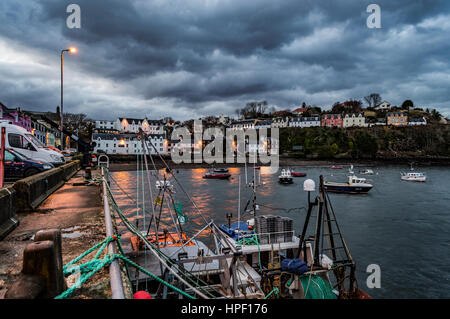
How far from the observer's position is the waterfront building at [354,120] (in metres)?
162

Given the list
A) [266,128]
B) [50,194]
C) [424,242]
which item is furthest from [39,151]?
[266,128]

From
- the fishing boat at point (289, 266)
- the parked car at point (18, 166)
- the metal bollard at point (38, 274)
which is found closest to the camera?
the metal bollard at point (38, 274)

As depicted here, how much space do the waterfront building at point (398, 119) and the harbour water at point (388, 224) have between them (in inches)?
4889

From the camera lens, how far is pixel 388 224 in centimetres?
3030

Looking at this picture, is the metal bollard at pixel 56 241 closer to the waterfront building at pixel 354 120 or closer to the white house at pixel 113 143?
the white house at pixel 113 143

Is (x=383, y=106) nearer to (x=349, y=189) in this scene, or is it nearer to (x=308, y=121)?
(x=308, y=121)

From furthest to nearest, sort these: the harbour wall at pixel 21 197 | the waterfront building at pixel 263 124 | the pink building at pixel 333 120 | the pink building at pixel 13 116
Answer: the waterfront building at pixel 263 124, the pink building at pixel 333 120, the pink building at pixel 13 116, the harbour wall at pixel 21 197

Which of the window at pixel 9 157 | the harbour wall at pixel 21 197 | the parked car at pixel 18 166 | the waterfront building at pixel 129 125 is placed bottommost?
the harbour wall at pixel 21 197

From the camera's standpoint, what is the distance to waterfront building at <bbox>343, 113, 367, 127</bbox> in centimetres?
16175

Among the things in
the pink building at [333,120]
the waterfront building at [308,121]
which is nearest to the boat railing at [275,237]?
the pink building at [333,120]

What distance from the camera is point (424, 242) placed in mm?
24891

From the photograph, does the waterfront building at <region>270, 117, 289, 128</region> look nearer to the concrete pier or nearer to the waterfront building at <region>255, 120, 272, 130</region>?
the waterfront building at <region>255, 120, 272, 130</region>
